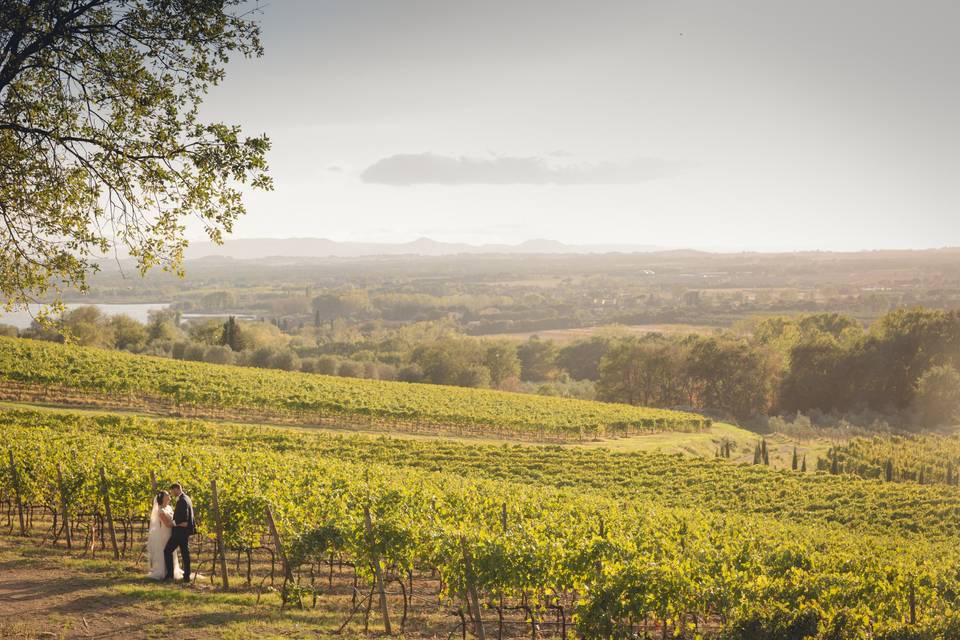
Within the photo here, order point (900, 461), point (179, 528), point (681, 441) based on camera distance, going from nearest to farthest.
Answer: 1. point (179, 528)
2. point (900, 461)
3. point (681, 441)

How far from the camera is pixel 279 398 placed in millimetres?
47875

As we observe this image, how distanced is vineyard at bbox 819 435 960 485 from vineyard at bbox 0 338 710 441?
15115mm

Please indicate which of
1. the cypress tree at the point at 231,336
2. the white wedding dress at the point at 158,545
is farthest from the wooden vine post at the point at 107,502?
the cypress tree at the point at 231,336

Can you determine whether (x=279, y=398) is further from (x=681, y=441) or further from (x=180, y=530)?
(x=180, y=530)

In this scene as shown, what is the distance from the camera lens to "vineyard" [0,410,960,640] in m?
9.69

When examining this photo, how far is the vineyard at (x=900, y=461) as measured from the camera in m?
44.8

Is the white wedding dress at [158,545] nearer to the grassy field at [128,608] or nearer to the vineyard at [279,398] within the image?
the grassy field at [128,608]

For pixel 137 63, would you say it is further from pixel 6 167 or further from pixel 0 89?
pixel 6 167

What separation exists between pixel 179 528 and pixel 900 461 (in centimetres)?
5008

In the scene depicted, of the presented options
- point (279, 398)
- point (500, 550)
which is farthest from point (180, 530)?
point (279, 398)

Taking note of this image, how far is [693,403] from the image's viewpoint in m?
88.4

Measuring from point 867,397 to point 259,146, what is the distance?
90.3 m

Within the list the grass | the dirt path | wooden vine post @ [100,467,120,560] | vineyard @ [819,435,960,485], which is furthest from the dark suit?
vineyard @ [819,435,960,485]

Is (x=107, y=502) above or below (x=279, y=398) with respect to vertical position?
above
